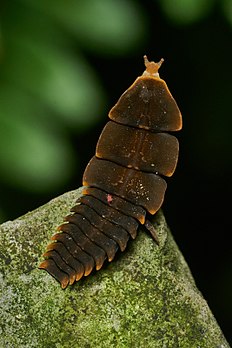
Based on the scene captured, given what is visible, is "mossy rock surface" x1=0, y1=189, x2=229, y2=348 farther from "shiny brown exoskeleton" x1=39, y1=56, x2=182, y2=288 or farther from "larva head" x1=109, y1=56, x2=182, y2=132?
"larva head" x1=109, y1=56, x2=182, y2=132

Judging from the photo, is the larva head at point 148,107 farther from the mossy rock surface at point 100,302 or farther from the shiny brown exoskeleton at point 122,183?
the mossy rock surface at point 100,302

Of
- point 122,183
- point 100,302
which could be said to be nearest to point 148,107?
point 122,183

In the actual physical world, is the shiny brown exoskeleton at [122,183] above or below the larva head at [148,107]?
below

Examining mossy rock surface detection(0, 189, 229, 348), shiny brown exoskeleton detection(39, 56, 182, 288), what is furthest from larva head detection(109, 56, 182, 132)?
mossy rock surface detection(0, 189, 229, 348)

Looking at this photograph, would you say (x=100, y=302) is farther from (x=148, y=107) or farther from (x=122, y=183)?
(x=148, y=107)

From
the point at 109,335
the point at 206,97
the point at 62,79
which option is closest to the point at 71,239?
the point at 109,335

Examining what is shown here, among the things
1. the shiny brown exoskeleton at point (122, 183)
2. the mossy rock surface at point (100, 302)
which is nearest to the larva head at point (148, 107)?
the shiny brown exoskeleton at point (122, 183)
